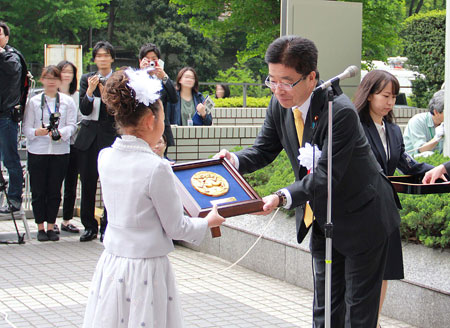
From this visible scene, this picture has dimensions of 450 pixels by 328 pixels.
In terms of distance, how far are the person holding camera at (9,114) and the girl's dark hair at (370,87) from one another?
16.8 feet

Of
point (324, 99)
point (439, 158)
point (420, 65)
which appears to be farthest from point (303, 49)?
point (420, 65)

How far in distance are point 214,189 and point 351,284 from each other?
96cm

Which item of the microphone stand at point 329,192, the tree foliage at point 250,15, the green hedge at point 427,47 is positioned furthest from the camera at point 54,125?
the tree foliage at point 250,15

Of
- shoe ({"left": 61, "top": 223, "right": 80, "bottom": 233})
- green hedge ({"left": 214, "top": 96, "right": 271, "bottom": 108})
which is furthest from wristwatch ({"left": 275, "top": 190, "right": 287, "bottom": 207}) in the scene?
green hedge ({"left": 214, "top": 96, "right": 271, "bottom": 108})

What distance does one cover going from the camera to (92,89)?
336 inches

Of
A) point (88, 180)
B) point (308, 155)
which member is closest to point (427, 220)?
point (308, 155)

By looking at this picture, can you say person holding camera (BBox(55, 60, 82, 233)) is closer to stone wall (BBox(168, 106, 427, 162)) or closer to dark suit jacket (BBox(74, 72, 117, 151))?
dark suit jacket (BBox(74, 72, 117, 151))

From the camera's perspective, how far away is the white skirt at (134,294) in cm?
352

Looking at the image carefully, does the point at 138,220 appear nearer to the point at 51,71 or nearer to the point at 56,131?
the point at 56,131

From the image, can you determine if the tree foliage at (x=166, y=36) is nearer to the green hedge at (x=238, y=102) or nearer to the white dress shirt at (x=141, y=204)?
the green hedge at (x=238, y=102)

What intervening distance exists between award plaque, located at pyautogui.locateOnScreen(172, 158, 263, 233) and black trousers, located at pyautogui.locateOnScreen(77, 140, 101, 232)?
4.78 metres

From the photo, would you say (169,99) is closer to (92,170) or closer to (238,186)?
(92,170)

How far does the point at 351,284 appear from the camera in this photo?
13.7 feet

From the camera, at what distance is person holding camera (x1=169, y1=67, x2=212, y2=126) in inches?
392
